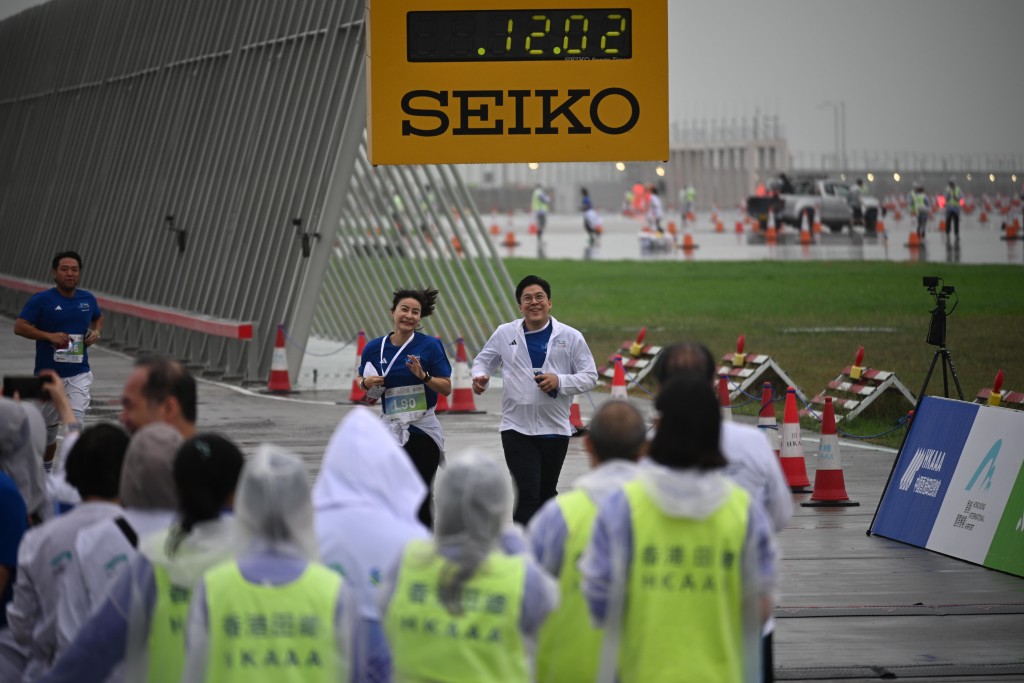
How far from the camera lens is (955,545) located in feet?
39.1

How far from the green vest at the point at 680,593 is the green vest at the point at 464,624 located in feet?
1.43

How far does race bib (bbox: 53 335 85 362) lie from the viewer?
14102 mm

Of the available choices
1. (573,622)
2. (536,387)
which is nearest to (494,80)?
(536,387)

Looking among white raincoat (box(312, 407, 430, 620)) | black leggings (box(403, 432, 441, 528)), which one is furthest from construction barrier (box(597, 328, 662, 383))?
white raincoat (box(312, 407, 430, 620))

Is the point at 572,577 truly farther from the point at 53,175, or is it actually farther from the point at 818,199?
the point at 818,199

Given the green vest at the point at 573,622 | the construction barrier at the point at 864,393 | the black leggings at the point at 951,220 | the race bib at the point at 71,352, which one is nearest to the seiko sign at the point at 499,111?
the race bib at the point at 71,352

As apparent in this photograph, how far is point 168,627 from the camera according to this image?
5289 millimetres

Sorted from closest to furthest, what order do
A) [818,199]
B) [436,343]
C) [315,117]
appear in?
[436,343] → [315,117] → [818,199]

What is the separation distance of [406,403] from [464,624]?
17.7ft

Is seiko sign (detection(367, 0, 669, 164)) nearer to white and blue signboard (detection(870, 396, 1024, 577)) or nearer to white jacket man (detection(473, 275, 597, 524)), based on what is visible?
white and blue signboard (detection(870, 396, 1024, 577))

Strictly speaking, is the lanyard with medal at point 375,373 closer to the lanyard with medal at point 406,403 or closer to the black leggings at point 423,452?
the lanyard with medal at point 406,403

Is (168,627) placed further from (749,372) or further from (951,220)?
(951,220)

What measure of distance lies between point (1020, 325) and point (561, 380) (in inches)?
804

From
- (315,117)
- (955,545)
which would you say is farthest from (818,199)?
(955,545)
